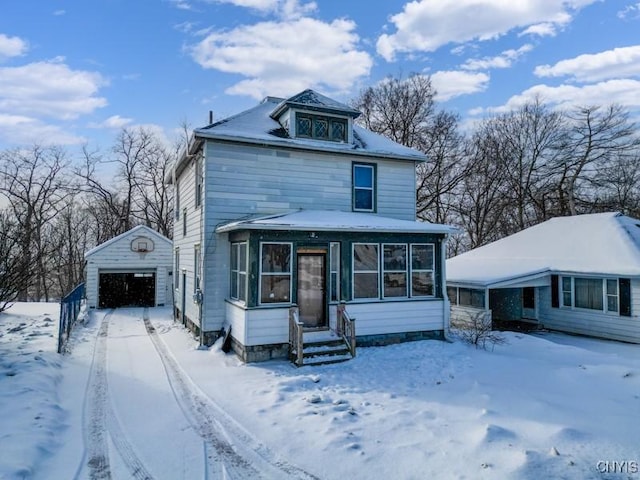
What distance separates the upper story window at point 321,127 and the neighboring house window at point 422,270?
4.19m

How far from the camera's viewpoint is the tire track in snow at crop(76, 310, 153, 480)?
4.54 meters

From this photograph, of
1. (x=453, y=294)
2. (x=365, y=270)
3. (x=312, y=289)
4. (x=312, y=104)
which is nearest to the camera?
(x=312, y=289)

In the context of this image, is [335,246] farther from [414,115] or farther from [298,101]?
[414,115]

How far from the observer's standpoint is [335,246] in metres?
10.6

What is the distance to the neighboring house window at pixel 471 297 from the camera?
1557 centimetres

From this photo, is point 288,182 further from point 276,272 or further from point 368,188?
point 276,272

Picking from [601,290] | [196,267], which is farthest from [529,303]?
[196,267]

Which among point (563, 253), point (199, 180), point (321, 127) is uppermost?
point (321, 127)

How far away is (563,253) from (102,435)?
17232 mm

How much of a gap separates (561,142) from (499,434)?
2701 cm

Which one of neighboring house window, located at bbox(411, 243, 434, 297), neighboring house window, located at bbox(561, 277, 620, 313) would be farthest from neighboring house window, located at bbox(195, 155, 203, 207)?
neighboring house window, located at bbox(561, 277, 620, 313)

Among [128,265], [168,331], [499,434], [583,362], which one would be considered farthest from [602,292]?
[128,265]

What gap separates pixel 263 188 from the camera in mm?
11359

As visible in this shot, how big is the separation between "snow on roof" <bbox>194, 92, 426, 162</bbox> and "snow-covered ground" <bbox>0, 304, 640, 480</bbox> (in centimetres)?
583
